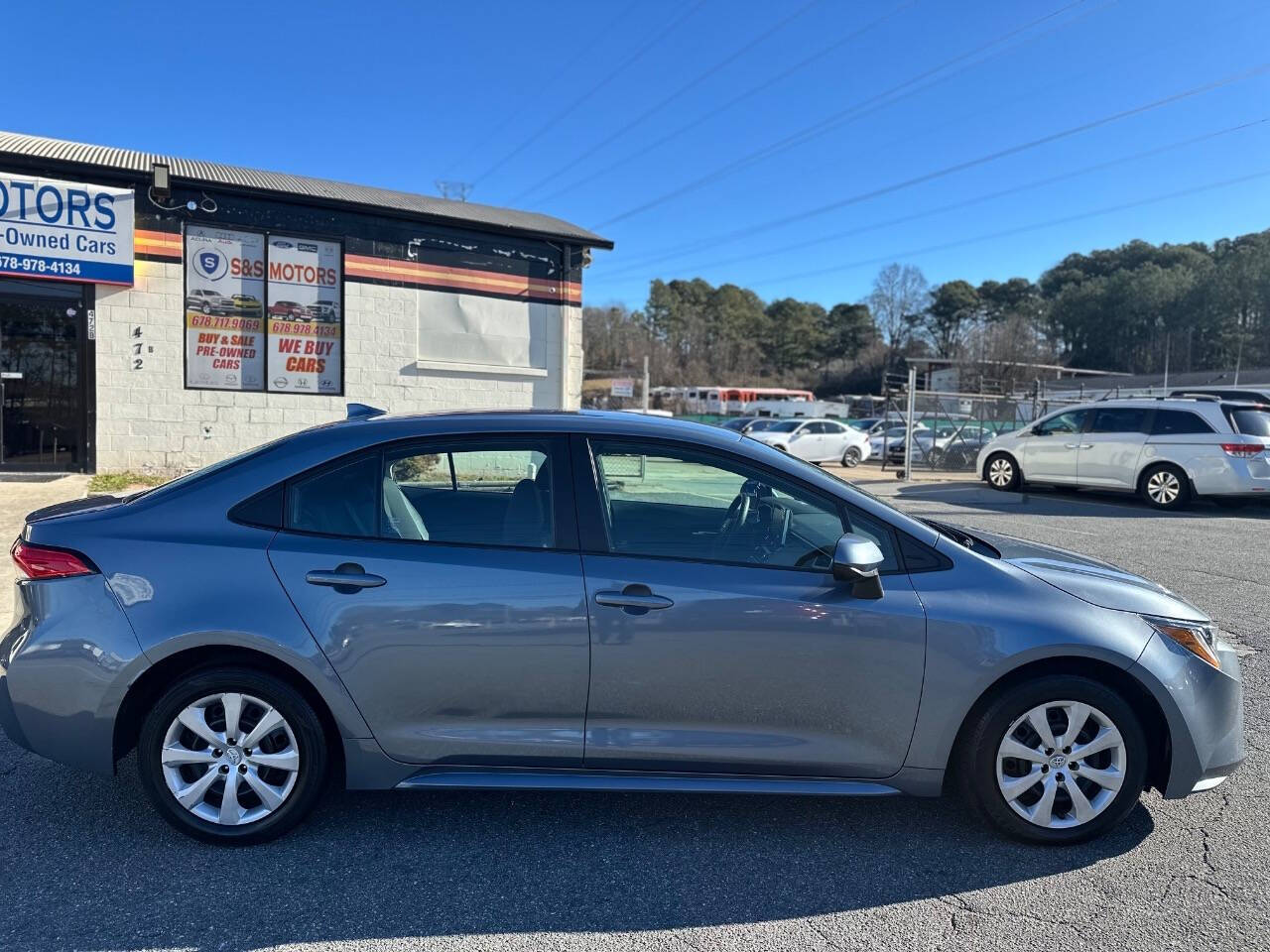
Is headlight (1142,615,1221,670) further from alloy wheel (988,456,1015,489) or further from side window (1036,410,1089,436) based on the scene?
alloy wheel (988,456,1015,489)

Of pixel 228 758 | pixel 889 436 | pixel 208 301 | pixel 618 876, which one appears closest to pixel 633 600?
pixel 618 876

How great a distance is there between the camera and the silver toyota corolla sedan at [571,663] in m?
3.01

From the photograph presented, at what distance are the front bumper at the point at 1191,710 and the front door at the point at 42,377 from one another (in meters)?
13.7

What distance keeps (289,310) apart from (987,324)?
96245 millimetres

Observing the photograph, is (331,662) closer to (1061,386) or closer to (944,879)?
(944,879)

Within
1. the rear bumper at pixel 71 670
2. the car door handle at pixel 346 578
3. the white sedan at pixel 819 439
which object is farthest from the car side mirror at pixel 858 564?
the white sedan at pixel 819 439

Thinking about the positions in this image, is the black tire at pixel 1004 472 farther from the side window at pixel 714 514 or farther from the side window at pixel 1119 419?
the side window at pixel 714 514

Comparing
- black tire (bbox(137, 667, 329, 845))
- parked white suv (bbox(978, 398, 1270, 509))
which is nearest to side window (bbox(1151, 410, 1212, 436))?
parked white suv (bbox(978, 398, 1270, 509))

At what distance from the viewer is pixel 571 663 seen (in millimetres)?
3020

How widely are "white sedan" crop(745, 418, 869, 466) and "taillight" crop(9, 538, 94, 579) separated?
23.7 m

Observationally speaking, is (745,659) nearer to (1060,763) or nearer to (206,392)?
(1060,763)

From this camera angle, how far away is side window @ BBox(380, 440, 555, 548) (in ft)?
10.4

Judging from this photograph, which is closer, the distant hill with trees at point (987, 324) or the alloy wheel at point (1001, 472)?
the alloy wheel at point (1001, 472)

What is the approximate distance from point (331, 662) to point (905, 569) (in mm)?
2132
